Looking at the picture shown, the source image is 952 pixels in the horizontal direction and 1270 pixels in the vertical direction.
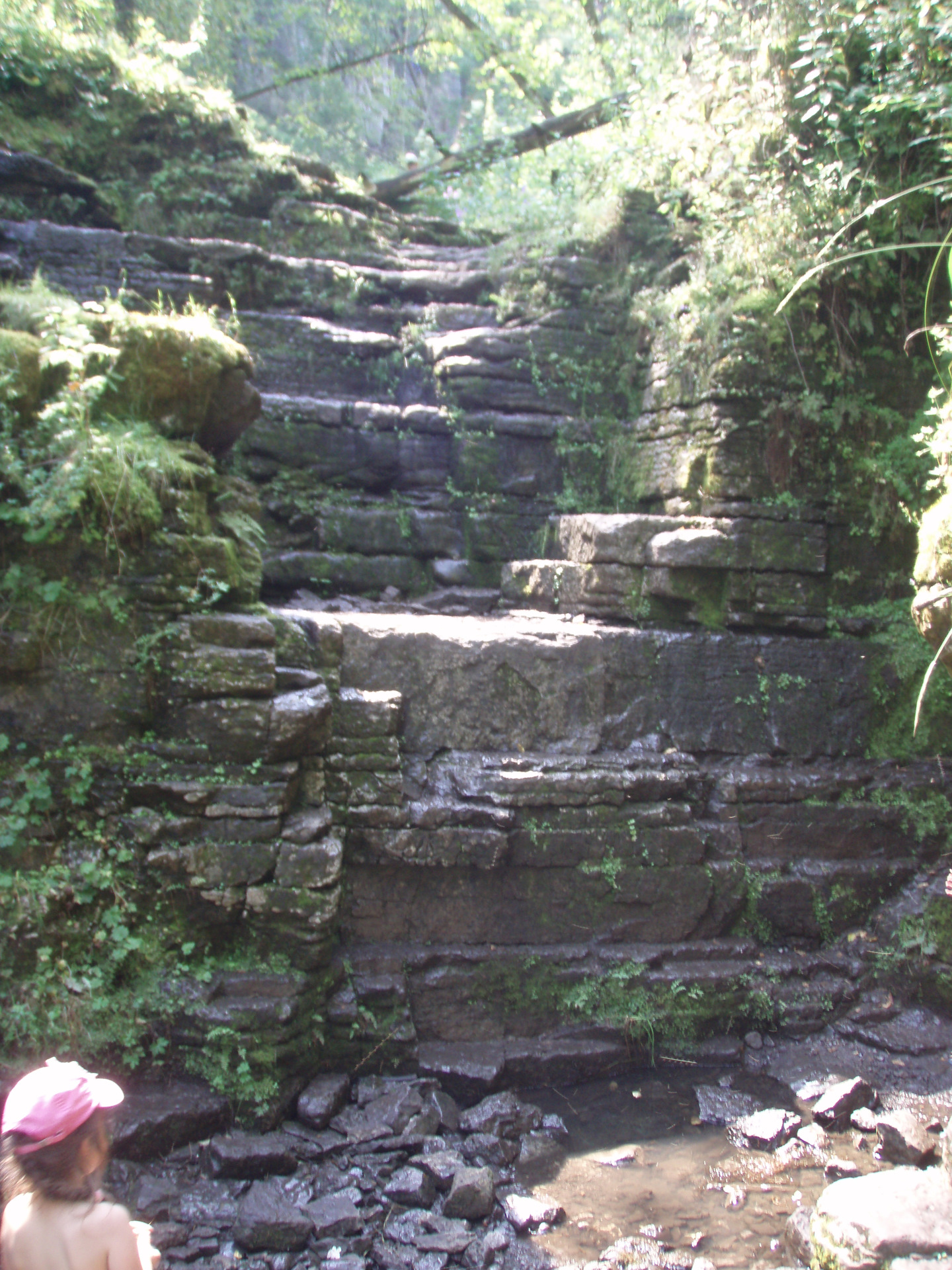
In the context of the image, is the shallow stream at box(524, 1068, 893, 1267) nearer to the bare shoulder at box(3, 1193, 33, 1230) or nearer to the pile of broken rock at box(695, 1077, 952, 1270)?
the pile of broken rock at box(695, 1077, 952, 1270)

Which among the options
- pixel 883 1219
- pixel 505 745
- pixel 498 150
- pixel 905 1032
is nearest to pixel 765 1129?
pixel 883 1219

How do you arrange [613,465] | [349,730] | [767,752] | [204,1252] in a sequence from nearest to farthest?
[204,1252] < [349,730] < [767,752] < [613,465]

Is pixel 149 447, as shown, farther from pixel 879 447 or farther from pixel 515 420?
pixel 879 447

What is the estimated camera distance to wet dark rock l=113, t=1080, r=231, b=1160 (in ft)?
12.7

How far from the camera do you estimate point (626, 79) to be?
1037 centimetres

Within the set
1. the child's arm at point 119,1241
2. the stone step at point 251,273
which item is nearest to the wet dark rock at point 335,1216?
the child's arm at point 119,1241

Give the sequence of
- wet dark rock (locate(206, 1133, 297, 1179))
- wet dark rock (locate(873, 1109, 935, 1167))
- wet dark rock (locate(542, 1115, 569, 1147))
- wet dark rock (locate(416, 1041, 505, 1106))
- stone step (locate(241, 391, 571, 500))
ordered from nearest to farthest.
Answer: wet dark rock (locate(206, 1133, 297, 1179)), wet dark rock (locate(873, 1109, 935, 1167)), wet dark rock (locate(542, 1115, 569, 1147)), wet dark rock (locate(416, 1041, 505, 1106)), stone step (locate(241, 391, 571, 500))

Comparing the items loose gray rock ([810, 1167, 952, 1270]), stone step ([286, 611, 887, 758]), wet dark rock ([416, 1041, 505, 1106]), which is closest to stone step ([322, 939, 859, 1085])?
wet dark rock ([416, 1041, 505, 1106])

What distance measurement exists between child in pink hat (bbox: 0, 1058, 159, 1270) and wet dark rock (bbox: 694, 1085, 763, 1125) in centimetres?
342

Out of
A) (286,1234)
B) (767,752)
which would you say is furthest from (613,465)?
(286,1234)

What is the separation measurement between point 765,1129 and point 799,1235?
77 centimetres

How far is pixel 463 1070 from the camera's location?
15.2ft

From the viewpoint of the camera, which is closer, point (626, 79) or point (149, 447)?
point (149, 447)

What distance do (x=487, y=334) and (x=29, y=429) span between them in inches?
183
